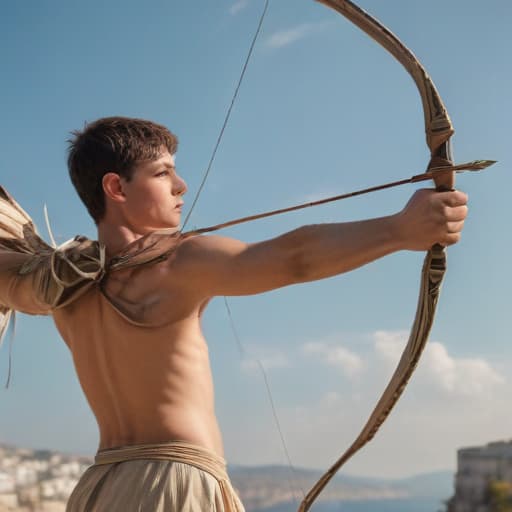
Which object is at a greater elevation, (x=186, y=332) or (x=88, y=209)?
(x=88, y=209)

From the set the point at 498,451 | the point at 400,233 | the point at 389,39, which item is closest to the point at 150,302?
the point at 400,233

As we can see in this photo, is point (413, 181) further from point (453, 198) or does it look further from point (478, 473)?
point (478, 473)

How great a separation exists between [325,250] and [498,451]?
57.3m

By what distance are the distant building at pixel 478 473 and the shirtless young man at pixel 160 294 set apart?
179ft

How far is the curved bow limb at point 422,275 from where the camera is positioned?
253cm

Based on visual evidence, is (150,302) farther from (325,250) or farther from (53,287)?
(325,250)

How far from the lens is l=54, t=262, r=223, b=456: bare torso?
246 cm

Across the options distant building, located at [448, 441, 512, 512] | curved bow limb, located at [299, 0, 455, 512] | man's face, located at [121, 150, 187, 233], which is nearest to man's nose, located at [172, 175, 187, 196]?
man's face, located at [121, 150, 187, 233]

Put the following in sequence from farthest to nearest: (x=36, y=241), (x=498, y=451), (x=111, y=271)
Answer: (x=498, y=451) → (x=36, y=241) → (x=111, y=271)

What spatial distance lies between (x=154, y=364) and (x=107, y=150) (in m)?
0.65

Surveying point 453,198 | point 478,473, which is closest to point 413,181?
point 453,198

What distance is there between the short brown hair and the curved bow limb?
72 centimetres

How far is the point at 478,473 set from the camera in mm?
56062

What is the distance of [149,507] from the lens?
238 centimetres
